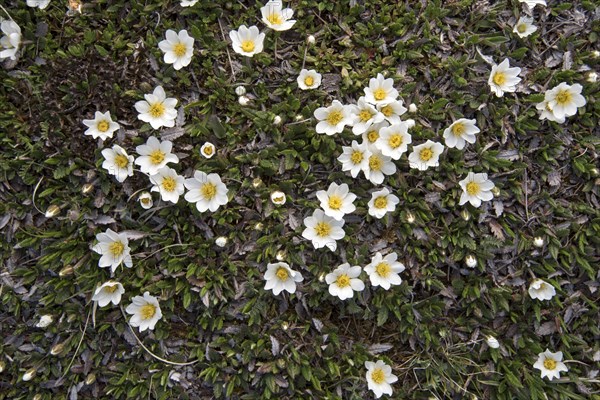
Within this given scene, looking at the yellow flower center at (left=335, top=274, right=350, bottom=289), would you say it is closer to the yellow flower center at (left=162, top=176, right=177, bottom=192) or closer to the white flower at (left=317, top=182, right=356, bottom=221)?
the white flower at (left=317, top=182, right=356, bottom=221)

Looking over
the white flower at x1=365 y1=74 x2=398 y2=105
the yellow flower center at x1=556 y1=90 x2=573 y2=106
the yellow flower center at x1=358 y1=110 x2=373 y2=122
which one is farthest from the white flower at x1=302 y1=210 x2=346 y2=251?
the yellow flower center at x1=556 y1=90 x2=573 y2=106

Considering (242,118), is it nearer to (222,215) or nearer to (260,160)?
(260,160)

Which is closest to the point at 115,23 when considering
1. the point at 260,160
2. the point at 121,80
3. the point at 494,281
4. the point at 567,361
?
the point at 121,80

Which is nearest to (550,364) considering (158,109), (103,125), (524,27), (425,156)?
(425,156)

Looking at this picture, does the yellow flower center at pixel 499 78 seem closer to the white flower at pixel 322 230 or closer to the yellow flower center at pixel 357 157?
the yellow flower center at pixel 357 157

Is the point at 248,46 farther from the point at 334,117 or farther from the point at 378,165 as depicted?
the point at 378,165

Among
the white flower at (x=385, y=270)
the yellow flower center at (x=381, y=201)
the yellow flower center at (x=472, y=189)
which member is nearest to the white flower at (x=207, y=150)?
the yellow flower center at (x=381, y=201)
